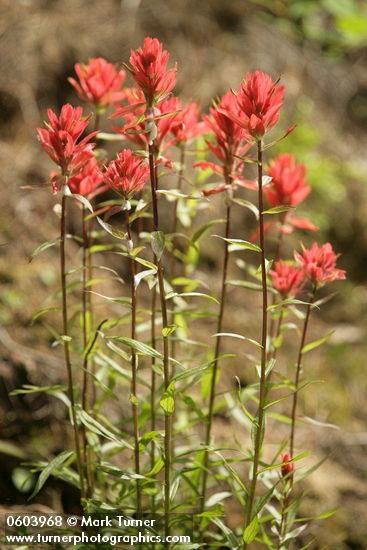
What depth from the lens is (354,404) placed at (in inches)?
100

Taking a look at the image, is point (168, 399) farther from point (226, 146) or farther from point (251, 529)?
point (226, 146)

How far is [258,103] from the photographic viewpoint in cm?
111

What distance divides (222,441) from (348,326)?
3.30ft

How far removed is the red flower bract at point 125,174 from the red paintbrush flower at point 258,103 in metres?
0.20

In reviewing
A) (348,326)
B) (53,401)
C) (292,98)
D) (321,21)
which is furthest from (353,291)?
(321,21)

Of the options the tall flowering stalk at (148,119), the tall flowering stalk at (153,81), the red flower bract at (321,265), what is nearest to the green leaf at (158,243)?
the tall flowering stalk at (153,81)

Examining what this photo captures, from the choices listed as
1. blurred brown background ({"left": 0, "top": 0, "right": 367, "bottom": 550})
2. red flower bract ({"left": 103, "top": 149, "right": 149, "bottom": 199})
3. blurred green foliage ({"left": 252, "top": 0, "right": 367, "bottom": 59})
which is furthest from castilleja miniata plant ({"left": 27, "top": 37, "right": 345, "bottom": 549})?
blurred green foliage ({"left": 252, "top": 0, "right": 367, "bottom": 59})

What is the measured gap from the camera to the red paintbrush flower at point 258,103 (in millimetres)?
1104

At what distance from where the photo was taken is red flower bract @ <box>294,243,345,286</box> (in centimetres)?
133

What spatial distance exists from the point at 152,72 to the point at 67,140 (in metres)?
0.19

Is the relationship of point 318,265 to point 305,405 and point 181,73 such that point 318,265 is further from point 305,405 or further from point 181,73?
point 181,73

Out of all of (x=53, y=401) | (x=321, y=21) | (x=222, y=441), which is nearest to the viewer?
(x=53, y=401)

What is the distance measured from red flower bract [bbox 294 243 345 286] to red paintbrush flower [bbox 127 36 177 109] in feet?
1.45

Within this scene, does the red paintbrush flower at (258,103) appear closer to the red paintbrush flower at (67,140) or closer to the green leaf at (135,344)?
the red paintbrush flower at (67,140)
